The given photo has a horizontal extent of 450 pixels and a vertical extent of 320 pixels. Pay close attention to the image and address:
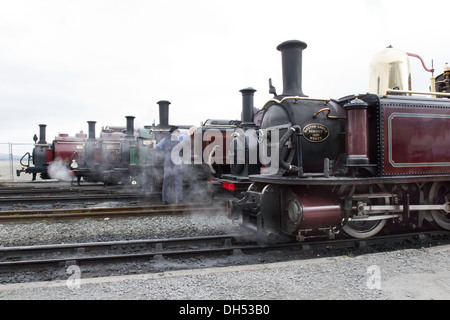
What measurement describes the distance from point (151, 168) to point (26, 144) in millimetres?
13086

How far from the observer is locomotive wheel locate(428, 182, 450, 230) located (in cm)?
555

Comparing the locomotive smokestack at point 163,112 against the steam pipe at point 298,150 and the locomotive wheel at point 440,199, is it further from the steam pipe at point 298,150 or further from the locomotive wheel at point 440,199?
the locomotive wheel at point 440,199

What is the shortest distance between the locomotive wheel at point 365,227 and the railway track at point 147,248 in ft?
0.43

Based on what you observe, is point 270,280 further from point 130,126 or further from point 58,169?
point 58,169

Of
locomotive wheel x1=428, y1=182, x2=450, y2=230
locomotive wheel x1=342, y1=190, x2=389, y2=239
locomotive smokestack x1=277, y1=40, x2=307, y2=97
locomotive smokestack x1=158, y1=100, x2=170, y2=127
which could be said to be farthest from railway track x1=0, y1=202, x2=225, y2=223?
locomotive smokestack x1=158, y1=100, x2=170, y2=127

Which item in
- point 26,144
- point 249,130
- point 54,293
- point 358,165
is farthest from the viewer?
point 26,144

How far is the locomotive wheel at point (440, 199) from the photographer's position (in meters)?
5.55

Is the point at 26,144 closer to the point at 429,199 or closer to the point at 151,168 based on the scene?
the point at 151,168

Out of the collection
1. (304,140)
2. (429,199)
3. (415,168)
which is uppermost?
(304,140)

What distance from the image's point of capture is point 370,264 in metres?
4.30

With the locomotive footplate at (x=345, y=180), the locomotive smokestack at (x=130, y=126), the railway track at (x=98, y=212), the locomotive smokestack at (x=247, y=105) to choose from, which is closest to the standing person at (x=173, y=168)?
the railway track at (x=98, y=212)

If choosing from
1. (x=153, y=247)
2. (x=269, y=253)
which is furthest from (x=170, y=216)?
(x=269, y=253)

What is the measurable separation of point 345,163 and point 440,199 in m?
1.99
